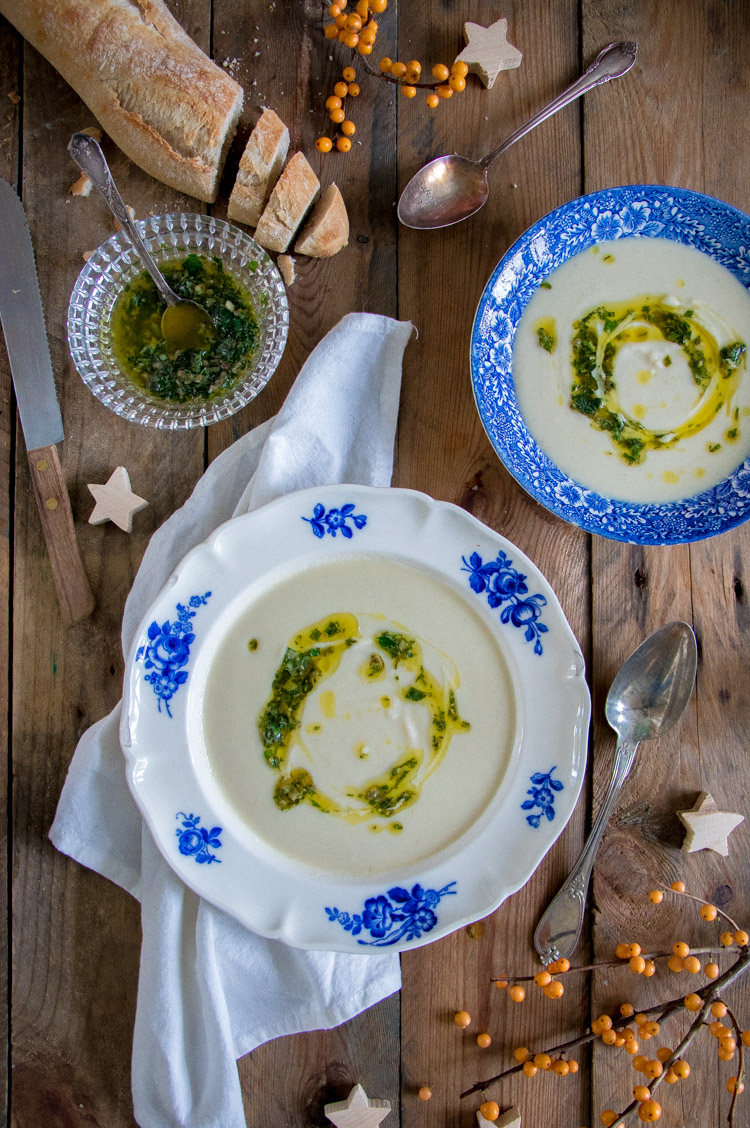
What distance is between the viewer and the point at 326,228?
55.5 inches

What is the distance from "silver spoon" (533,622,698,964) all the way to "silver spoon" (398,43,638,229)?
873 mm

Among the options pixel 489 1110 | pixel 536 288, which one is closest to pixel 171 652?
pixel 536 288

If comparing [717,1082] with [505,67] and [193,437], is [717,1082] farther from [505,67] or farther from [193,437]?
[505,67]

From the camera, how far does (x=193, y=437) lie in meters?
1.49

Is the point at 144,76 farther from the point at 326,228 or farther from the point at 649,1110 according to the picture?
the point at 649,1110

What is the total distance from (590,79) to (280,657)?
1.19 metres

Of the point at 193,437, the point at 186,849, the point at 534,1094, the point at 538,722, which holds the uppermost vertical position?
the point at 193,437

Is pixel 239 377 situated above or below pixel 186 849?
above

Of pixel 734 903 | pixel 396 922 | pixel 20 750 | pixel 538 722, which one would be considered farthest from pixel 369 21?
pixel 734 903

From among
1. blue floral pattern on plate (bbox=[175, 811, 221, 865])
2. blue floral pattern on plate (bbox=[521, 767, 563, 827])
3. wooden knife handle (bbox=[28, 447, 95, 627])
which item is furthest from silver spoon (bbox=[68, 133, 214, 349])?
blue floral pattern on plate (bbox=[521, 767, 563, 827])

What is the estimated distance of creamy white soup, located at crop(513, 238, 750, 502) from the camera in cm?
141

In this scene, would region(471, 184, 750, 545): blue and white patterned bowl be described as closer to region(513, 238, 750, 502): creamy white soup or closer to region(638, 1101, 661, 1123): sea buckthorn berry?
region(513, 238, 750, 502): creamy white soup

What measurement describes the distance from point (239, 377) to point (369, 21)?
28.1 inches

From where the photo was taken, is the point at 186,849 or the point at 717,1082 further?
the point at 717,1082
